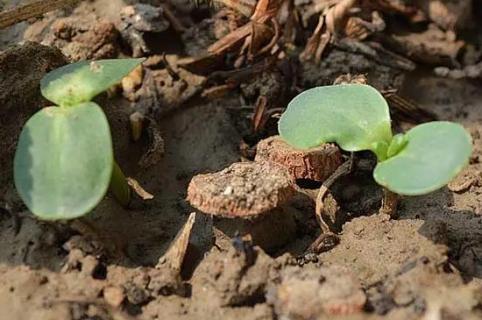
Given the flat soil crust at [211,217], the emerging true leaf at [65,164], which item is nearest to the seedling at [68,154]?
the emerging true leaf at [65,164]

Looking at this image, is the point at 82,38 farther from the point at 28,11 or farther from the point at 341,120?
the point at 341,120

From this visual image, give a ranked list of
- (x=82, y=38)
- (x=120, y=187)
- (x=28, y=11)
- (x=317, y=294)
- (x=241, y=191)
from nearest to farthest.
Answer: (x=317, y=294) < (x=241, y=191) < (x=120, y=187) < (x=28, y=11) < (x=82, y=38)

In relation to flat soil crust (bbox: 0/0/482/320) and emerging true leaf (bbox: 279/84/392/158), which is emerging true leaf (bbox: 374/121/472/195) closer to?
emerging true leaf (bbox: 279/84/392/158)

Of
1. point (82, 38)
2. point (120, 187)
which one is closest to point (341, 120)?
point (120, 187)

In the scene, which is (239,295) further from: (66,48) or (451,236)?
(66,48)

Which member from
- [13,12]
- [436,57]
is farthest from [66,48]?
[436,57]

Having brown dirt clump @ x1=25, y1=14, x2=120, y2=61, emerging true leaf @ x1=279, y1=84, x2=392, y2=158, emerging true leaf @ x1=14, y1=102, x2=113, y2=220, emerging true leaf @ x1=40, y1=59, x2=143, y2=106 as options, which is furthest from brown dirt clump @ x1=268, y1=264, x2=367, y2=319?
brown dirt clump @ x1=25, y1=14, x2=120, y2=61
